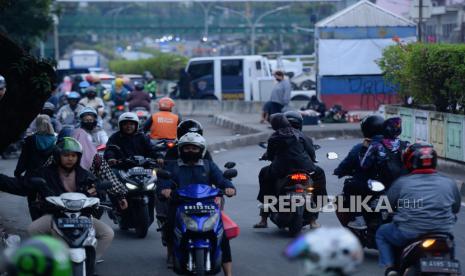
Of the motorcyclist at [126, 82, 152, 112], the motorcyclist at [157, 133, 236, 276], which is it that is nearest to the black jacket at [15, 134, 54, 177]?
the motorcyclist at [157, 133, 236, 276]

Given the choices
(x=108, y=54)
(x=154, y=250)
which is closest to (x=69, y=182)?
(x=154, y=250)

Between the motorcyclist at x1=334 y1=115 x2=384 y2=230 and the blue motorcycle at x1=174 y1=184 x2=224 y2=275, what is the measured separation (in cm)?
197

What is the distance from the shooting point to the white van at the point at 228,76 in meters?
45.5

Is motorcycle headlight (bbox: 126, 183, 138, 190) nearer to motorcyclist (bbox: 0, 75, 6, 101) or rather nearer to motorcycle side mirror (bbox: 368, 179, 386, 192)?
motorcyclist (bbox: 0, 75, 6, 101)

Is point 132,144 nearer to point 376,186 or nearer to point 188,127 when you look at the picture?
point 188,127

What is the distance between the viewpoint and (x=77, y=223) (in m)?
8.93

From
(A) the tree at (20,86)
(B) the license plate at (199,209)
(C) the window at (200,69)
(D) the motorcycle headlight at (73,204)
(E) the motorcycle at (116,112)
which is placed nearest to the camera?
(D) the motorcycle headlight at (73,204)

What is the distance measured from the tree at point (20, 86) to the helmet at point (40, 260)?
7.58 meters

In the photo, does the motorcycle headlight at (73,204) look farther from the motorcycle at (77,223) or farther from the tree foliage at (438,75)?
the tree foliage at (438,75)

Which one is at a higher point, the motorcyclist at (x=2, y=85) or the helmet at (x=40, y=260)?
the motorcyclist at (x=2, y=85)

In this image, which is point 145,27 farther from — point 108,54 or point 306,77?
point 108,54

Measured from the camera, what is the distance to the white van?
149 feet

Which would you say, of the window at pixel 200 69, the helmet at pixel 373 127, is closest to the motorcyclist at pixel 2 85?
the helmet at pixel 373 127

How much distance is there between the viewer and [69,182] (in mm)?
9617
